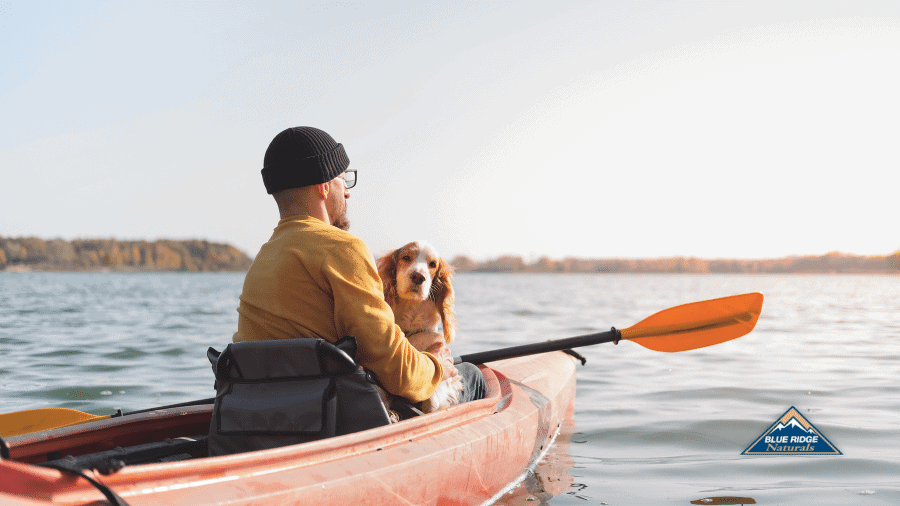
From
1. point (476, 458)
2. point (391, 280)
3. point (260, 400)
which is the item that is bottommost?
point (476, 458)

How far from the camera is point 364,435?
2525 mm

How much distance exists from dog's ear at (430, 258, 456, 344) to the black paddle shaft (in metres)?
0.85

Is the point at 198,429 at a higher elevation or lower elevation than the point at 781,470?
higher

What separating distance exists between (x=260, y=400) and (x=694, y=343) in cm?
333

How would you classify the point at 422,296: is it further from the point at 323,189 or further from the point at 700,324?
the point at 700,324

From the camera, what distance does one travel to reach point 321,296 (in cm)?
231

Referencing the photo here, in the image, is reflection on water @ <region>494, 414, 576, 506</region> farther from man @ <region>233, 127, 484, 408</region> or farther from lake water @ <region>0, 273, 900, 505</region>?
man @ <region>233, 127, 484, 408</region>

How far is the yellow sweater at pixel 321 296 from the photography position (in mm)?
2250

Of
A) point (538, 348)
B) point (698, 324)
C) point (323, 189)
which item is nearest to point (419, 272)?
point (323, 189)

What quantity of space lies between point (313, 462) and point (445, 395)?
0.92 meters

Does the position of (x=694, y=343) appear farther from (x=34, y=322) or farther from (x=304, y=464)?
(x=34, y=322)

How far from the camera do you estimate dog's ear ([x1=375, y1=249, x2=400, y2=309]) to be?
11.3ft

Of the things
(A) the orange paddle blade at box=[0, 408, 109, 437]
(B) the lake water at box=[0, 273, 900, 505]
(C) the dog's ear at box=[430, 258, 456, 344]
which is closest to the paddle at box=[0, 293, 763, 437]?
(B) the lake water at box=[0, 273, 900, 505]

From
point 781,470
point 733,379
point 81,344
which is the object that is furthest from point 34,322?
point 781,470
